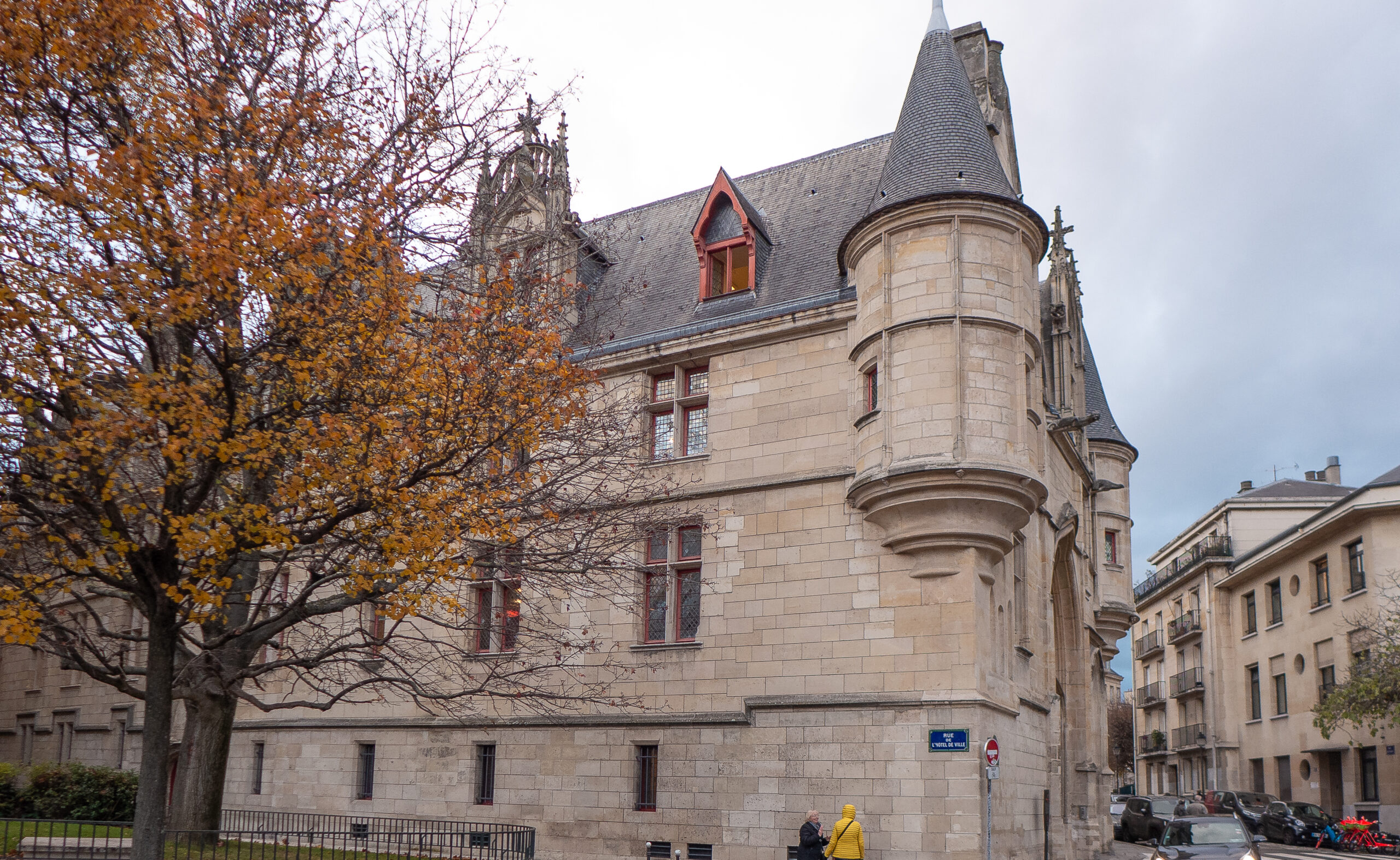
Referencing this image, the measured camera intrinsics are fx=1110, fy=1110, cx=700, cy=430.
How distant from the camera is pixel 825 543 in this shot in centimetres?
1914

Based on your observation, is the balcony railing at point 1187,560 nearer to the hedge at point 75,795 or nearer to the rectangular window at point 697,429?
the rectangular window at point 697,429

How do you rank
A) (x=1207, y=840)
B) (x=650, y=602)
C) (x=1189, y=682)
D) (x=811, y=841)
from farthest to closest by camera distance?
(x=1189, y=682) < (x=650, y=602) < (x=1207, y=840) < (x=811, y=841)

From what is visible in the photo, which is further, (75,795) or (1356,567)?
(1356,567)

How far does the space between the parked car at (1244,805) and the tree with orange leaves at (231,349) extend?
28355mm

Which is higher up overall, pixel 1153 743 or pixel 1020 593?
pixel 1020 593

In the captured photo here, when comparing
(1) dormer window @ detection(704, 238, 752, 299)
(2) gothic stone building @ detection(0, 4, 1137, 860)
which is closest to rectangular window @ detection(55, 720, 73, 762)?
(2) gothic stone building @ detection(0, 4, 1137, 860)

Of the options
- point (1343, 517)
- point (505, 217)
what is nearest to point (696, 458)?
point (505, 217)

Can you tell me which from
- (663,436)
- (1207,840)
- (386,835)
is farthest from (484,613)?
(1207,840)

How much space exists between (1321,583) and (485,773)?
3490 centimetres

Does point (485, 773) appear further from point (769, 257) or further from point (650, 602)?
point (769, 257)

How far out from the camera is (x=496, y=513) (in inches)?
530

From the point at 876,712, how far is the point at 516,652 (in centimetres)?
685

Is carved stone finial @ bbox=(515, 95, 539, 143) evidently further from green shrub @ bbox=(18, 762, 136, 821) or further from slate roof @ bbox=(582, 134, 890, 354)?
green shrub @ bbox=(18, 762, 136, 821)

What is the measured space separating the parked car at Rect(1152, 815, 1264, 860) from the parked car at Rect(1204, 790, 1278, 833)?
2006 centimetres
